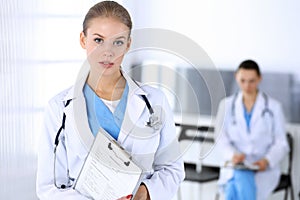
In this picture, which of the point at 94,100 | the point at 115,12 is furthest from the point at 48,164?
the point at 115,12

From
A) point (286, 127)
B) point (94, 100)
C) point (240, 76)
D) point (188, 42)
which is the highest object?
point (188, 42)

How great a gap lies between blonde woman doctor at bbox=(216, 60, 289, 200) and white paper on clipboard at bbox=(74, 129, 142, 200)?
201 cm

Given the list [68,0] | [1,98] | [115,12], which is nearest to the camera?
[115,12]

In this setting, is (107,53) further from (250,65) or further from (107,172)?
(250,65)

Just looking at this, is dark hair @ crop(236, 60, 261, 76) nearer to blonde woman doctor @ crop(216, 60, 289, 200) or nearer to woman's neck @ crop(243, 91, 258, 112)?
blonde woman doctor @ crop(216, 60, 289, 200)

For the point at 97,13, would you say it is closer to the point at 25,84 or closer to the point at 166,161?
the point at 166,161

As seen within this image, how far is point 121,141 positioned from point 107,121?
0.06m

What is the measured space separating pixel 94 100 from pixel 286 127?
2412 mm

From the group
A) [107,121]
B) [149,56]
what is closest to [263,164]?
[149,56]

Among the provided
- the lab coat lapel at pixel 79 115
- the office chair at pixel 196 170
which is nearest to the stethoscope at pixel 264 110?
the office chair at pixel 196 170

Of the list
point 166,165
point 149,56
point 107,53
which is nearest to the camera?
point 107,53

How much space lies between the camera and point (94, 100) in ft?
5.12

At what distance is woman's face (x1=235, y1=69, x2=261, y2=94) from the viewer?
3521 mm

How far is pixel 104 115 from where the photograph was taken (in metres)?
1.54
